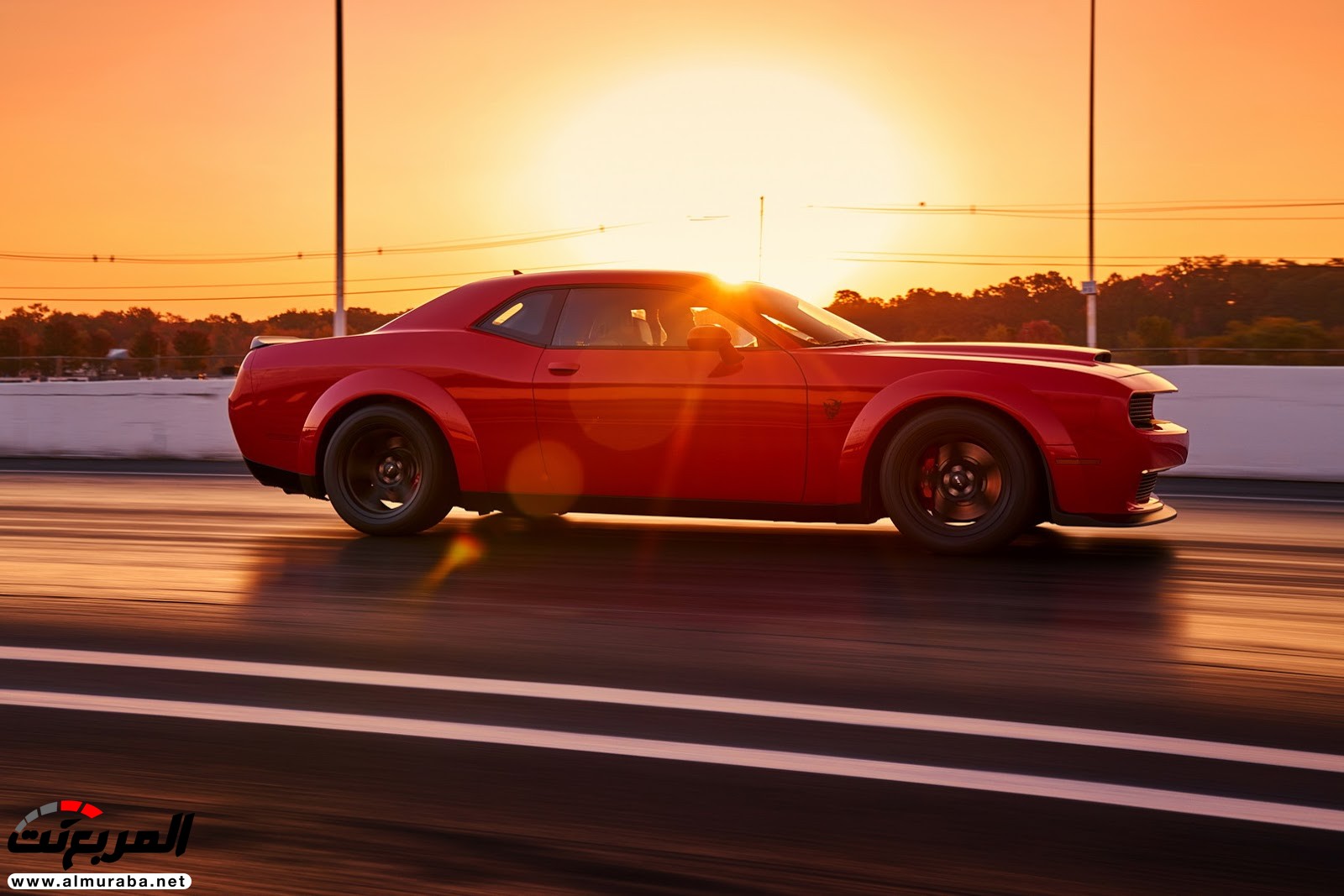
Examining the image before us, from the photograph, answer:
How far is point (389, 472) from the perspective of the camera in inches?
327

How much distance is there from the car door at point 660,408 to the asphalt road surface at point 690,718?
1.33 ft

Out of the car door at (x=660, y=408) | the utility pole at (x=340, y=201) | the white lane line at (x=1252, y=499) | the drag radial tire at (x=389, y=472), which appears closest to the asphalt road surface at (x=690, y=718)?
the car door at (x=660, y=408)

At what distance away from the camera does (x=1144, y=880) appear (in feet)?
9.34

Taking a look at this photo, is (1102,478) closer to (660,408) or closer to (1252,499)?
(660,408)

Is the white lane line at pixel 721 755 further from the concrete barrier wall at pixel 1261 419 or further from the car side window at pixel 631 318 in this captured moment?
the concrete barrier wall at pixel 1261 419

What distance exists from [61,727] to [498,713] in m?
1.19

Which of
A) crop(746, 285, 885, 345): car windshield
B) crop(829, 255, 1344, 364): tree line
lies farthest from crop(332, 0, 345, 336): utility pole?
crop(829, 255, 1344, 364): tree line

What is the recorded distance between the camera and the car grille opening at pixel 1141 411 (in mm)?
7043

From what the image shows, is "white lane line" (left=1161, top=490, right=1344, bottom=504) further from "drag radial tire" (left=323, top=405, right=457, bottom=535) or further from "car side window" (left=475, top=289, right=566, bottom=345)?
"drag radial tire" (left=323, top=405, right=457, bottom=535)

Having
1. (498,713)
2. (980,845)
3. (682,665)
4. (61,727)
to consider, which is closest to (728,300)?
(682,665)

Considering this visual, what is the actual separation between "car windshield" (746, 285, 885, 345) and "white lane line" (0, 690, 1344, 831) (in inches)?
157

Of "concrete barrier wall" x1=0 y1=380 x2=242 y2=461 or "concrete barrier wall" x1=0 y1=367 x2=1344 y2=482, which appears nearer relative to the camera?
"concrete barrier wall" x1=0 y1=367 x2=1344 y2=482

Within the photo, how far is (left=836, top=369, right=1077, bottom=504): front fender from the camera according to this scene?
694 centimetres

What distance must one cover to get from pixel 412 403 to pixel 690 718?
4368 mm
